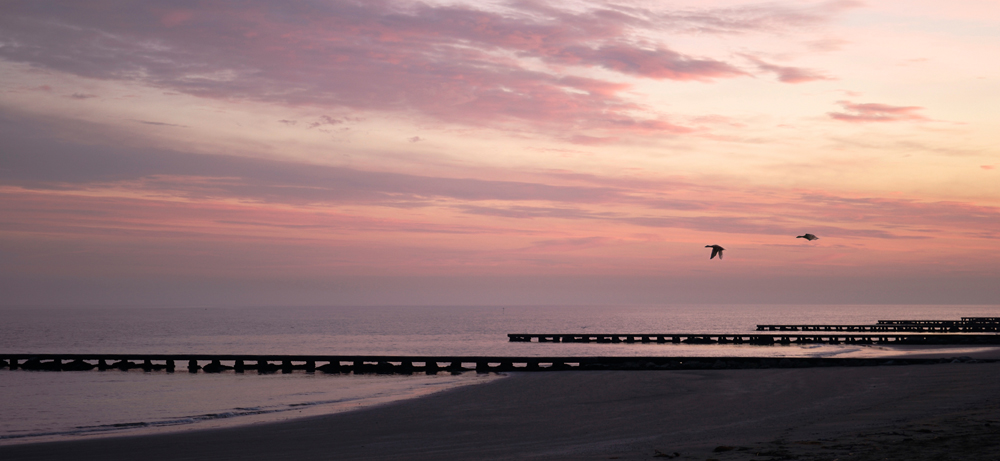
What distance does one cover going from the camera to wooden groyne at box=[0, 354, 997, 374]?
37.8 meters

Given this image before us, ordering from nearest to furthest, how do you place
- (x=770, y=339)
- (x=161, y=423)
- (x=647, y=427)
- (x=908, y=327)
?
(x=647, y=427) → (x=161, y=423) → (x=770, y=339) → (x=908, y=327)

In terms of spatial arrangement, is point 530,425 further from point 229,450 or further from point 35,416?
point 35,416

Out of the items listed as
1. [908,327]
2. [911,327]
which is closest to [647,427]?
[908,327]

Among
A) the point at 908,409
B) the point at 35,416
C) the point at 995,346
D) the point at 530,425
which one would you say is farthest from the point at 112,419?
the point at 995,346

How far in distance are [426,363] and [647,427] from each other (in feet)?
85.7

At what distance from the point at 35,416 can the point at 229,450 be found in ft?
47.1

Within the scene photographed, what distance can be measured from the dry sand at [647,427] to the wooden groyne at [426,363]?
7.81 m

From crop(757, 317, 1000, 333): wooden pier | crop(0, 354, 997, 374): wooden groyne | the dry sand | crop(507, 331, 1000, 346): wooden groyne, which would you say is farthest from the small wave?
crop(757, 317, 1000, 333): wooden pier

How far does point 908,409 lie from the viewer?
17.7m

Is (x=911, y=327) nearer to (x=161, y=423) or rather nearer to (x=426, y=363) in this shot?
(x=426, y=363)

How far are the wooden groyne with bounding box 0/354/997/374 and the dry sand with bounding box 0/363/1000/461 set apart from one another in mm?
7811

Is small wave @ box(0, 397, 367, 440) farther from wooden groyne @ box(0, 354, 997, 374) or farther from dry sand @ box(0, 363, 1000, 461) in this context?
wooden groyne @ box(0, 354, 997, 374)

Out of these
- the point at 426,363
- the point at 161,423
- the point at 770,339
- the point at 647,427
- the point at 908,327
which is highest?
the point at 908,327

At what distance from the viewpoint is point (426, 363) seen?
4256 cm
